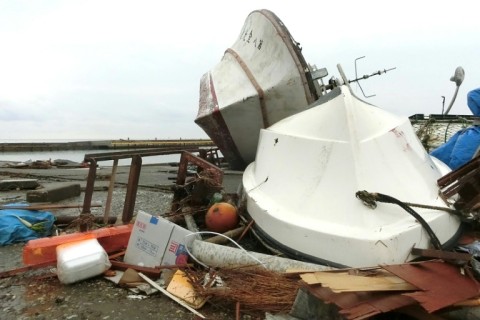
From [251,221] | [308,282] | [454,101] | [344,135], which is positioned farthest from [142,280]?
[454,101]

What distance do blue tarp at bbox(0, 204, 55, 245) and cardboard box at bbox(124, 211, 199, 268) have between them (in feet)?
4.41

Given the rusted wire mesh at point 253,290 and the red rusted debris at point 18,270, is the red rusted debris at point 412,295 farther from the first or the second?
the red rusted debris at point 18,270

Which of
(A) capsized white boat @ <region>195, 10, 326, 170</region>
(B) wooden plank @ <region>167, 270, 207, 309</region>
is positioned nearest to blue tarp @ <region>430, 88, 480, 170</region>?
(A) capsized white boat @ <region>195, 10, 326, 170</region>

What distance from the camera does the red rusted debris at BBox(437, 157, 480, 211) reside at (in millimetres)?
3096

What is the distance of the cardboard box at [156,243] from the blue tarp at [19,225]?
135 cm

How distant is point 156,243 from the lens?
128 inches

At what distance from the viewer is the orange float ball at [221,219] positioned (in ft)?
12.6

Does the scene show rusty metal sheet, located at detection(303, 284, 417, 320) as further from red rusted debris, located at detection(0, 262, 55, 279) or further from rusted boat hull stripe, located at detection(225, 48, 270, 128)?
rusted boat hull stripe, located at detection(225, 48, 270, 128)

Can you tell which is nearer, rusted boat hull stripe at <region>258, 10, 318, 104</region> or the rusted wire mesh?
the rusted wire mesh

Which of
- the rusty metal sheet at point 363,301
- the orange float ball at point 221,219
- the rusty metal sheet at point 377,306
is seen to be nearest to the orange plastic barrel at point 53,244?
the orange float ball at point 221,219

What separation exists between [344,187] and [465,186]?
0.98m

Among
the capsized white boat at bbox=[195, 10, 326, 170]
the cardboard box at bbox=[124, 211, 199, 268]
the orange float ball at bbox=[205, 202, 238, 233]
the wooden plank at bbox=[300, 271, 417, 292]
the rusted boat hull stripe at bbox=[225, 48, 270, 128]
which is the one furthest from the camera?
the rusted boat hull stripe at bbox=[225, 48, 270, 128]

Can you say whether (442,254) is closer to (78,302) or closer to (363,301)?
(363,301)

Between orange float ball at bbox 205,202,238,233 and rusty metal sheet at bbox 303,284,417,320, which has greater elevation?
rusty metal sheet at bbox 303,284,417,320
